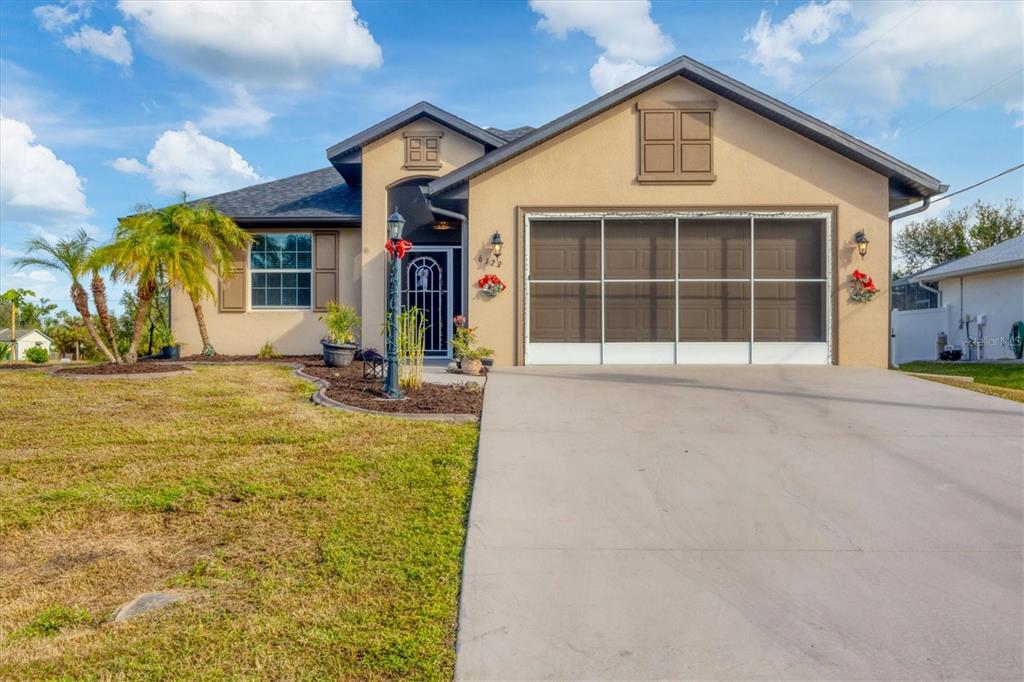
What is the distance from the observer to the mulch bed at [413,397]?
22.6 feet

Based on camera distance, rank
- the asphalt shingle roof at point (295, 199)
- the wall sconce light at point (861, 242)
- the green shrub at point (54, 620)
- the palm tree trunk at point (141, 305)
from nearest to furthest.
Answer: the green shrub at point (54, 620) < the wall sconce light at point (861, 242) < the palm tree trunk at point (141, 305) < the asphalt shingle roof at point (295, 199)

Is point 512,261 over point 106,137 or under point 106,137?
under

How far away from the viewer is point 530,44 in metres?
13.5

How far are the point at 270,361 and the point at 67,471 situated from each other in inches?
283

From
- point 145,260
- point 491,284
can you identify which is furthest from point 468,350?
point 145,260

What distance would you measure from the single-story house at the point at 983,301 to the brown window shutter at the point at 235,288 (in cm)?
2012

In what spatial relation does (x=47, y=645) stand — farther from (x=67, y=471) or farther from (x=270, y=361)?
(x=270, y=361)

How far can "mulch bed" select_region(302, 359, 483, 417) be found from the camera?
22.6ft

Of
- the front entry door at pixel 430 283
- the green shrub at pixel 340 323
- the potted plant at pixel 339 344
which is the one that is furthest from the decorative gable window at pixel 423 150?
the potted plant at pixel 339 344

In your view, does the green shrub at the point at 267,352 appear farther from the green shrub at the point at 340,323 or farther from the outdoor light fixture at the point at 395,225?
the outdoor light fixture at the point at 395,225

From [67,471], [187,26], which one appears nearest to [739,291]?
[67,471]

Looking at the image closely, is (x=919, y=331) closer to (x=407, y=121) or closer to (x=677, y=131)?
(x=677, y=131)

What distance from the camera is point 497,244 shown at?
1042 centimetres

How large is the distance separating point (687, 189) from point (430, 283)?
5.68 meters
